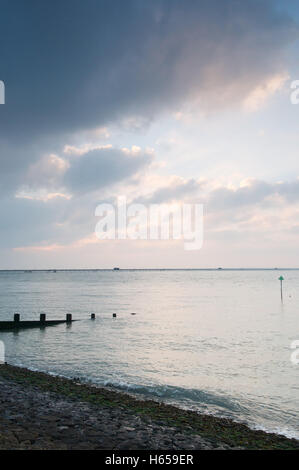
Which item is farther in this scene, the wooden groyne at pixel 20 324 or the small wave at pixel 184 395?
the wooden groyne at pixel 20 324

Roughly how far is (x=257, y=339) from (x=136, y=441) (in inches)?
970

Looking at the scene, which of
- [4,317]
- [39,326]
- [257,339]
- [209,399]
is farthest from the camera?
[4,317]

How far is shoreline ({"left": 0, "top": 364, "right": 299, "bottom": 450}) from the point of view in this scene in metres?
9.19

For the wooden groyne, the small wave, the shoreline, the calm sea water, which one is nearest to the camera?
the shoreline

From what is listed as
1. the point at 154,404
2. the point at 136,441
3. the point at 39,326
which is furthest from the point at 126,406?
the point at 39,326

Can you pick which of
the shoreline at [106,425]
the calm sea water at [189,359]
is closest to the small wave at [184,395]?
the calm sea water at [189,359]

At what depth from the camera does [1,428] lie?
9602 millimetres

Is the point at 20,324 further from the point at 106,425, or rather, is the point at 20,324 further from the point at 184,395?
the point at 106,425

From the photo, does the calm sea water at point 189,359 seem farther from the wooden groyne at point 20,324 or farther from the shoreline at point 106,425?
the shoreline at point 106,425

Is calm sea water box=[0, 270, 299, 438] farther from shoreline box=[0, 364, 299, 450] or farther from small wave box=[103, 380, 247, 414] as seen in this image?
shoreline box=[0, 364, 299, 450]

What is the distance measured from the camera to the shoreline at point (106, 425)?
919 centimetres

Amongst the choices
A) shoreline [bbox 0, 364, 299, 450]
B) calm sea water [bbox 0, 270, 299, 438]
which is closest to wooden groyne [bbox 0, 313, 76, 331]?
calm sea water [bbox 0, 270, 299, 438]

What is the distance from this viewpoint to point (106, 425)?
35.3ft
